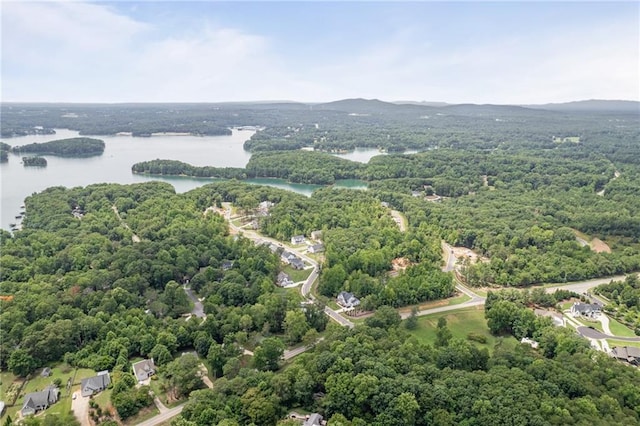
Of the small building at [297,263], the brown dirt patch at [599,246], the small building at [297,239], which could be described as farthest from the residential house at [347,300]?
the brown dirt patch at [599,246]

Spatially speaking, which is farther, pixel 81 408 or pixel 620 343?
pixel 620 343

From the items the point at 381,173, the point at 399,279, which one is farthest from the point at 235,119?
the point at 399,279

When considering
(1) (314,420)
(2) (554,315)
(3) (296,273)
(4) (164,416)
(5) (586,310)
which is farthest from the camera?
(3) (296,273)

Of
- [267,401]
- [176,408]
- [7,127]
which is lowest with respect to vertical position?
[176,408]

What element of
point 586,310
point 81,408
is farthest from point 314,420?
point 586,310

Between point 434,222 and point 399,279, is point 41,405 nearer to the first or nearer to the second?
point 399,279

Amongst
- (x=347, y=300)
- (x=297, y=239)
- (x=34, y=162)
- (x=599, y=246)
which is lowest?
(x=347, y=300)

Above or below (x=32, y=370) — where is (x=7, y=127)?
above

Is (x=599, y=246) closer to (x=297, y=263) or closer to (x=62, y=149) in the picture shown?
(x=297, y=263)
